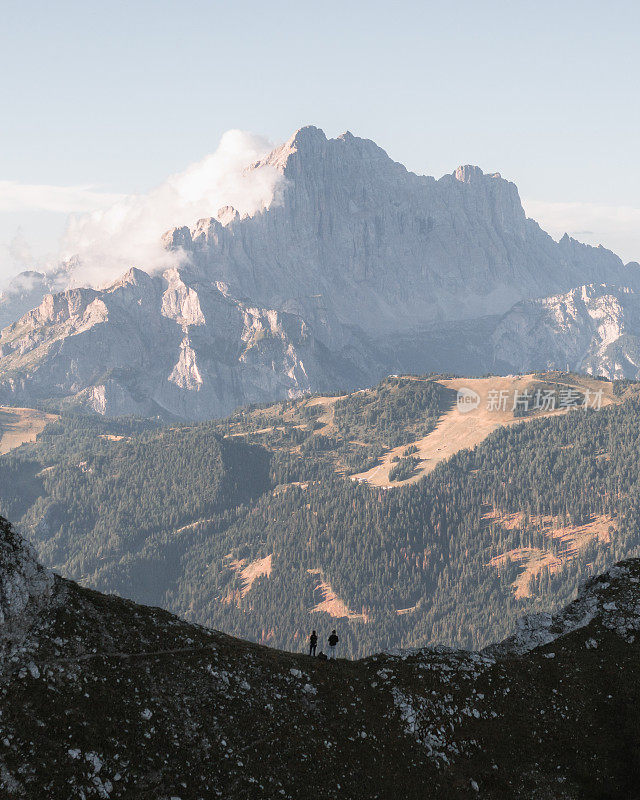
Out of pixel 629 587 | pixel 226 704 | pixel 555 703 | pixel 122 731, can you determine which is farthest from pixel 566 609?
pixel 122 731

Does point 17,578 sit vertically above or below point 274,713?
above

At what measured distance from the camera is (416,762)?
189ft

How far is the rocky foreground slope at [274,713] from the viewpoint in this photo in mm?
49000

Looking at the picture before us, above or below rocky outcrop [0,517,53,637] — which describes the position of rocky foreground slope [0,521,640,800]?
below

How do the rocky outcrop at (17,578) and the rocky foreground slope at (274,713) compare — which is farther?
the rocky outcrop at (17,578)

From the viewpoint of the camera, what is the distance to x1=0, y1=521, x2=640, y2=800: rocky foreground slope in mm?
49000

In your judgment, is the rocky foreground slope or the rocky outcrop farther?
the rocky outcrop

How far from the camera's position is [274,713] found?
193 feet

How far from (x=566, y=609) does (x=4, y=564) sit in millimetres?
55753

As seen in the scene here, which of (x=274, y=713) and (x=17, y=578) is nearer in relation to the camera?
(x=17, y=578)

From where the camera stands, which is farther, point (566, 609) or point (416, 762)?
point (566, 609)

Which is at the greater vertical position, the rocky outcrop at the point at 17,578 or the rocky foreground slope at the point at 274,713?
the rocky outcrop at the point at 17,578

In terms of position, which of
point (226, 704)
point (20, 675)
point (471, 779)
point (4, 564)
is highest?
point (4, 564)

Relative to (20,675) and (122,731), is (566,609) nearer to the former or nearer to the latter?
(122,731)
